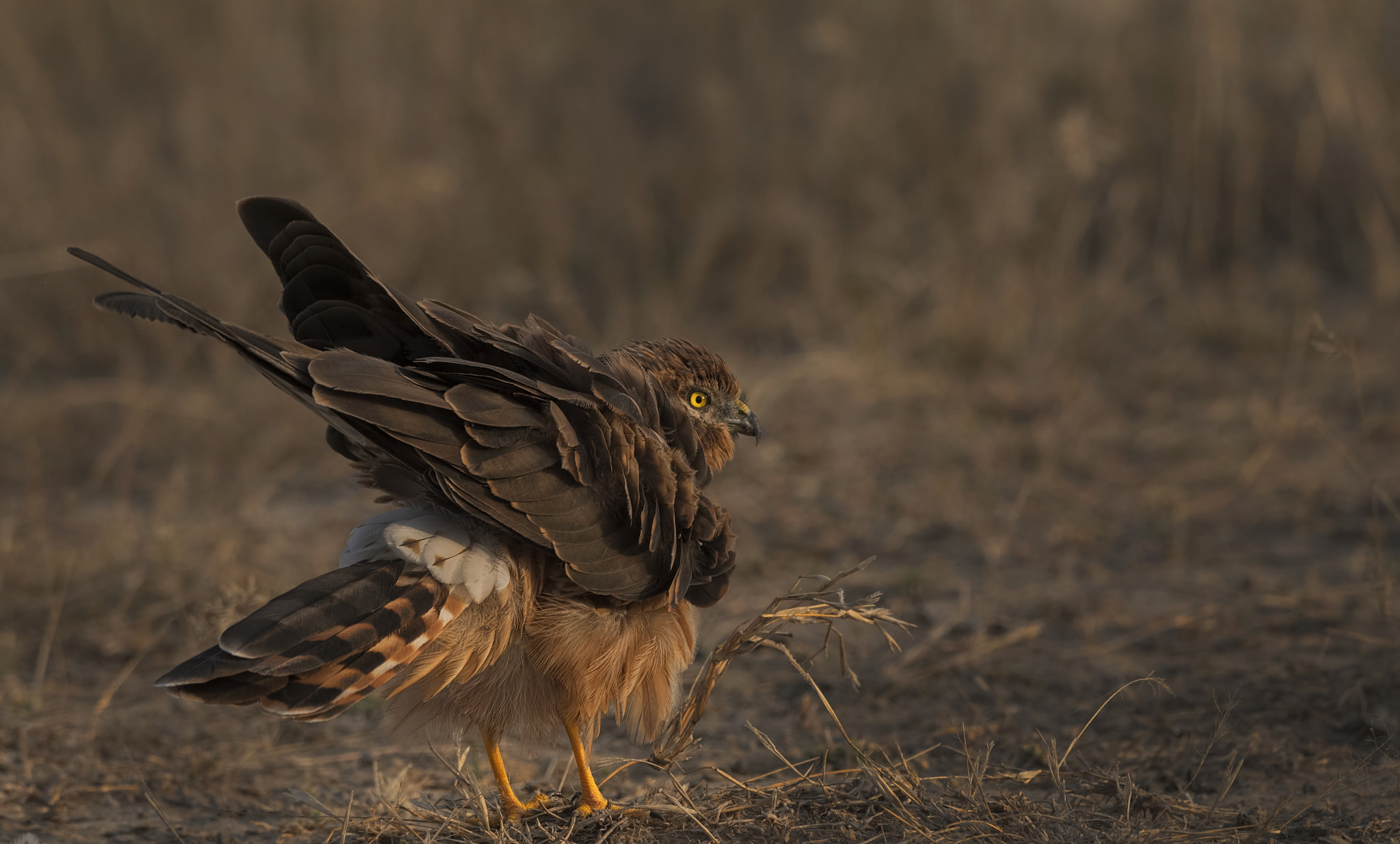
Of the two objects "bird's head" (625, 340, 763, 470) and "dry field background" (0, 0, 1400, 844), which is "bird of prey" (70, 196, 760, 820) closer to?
"bird's head" (625, 340, 763, 470)

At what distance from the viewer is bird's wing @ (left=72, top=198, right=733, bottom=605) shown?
264 centimetres

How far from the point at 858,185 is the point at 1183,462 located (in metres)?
2.90

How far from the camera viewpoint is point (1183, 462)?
6066 millimetres

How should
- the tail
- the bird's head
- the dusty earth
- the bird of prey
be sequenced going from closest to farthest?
the tail → the bird of prey → the dusty earth → the bird's head

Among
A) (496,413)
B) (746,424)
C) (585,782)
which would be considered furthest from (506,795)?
(746,424)

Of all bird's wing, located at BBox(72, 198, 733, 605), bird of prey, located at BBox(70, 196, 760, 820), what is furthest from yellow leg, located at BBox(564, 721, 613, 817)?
bird's wing, located at BBox(72, 198, 733, 605)

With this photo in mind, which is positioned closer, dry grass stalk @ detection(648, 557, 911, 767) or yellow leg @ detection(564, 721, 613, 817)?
dry grass stalk @ detection(648, 557, 911, 767)

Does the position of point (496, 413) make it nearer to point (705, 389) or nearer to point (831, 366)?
point (705, 389)

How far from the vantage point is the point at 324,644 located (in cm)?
251

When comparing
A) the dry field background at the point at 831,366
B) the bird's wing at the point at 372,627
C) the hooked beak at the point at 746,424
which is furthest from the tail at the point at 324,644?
the hooked beak at the point at 746,424

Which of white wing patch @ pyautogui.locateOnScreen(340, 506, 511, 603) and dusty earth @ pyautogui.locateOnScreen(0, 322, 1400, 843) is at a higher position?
white wing patch @ pyautogui.locateOnScreen(340, 506, 511, 603)

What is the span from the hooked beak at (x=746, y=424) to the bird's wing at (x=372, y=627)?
3.02 feet

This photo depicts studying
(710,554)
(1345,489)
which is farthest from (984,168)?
(710,554)

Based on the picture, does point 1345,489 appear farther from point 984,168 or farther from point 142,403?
point 142,403
